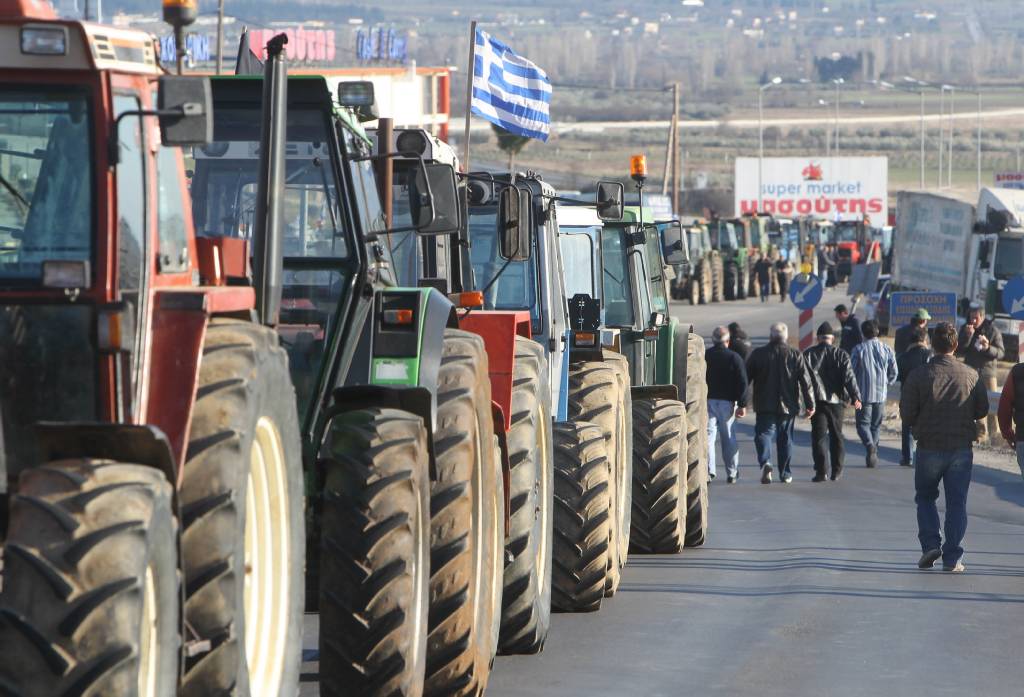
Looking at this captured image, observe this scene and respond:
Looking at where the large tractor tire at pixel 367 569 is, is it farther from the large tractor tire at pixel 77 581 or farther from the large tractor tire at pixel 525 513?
the large tractor tire at pixel 525 513

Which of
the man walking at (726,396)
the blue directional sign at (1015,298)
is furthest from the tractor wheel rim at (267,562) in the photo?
the blue directional sign at (1015,298)

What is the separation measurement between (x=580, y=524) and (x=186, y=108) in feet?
21.1

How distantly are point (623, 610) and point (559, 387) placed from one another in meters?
1.46

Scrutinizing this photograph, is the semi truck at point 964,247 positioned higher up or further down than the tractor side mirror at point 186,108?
further down

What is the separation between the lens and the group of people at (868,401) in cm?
1442

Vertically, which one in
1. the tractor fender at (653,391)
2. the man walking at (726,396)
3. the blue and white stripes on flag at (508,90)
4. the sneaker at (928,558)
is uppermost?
the blue and white stripes on flag at (508,90)

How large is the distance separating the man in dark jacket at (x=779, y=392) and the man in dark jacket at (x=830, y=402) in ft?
0.51

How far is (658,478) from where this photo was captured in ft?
49.1

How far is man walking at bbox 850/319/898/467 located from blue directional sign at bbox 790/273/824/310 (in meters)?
7.24

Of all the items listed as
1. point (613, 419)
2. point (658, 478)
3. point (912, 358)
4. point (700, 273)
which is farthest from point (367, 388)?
point (700, 273)

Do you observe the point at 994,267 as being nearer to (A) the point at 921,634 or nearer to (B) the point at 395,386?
(A) the point at 921,634

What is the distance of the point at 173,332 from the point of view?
615cm

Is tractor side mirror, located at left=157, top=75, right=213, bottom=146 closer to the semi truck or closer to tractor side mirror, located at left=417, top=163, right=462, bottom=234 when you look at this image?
tractor side mirror, located at left=417, top=163, right=462, bottom=234

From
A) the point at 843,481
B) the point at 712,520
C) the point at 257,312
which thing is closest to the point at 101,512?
the point at 257,312
